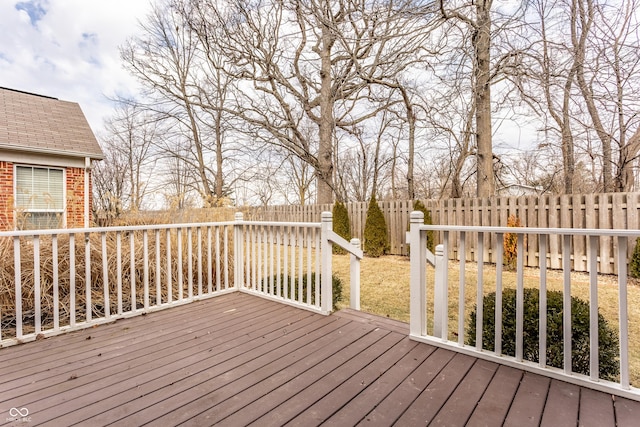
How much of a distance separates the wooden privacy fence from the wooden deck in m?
3.68

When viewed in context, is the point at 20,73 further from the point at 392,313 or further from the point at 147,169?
the point at 392,313

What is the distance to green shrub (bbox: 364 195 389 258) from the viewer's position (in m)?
7.98

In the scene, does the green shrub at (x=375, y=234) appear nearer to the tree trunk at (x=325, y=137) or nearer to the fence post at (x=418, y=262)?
the tree trunk at (x=325, y=137)

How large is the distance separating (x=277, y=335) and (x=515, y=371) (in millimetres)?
1786

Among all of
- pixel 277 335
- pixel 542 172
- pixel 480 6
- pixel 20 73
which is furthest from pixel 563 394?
pixel 20 73

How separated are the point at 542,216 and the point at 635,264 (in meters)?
1.48

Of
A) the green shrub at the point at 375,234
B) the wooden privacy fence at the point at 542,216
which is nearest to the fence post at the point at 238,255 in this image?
the wooden privacy fence at the point at 542,216

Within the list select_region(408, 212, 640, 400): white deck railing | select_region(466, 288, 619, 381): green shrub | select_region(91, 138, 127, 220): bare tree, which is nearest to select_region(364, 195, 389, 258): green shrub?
select_region(408, 212, 640, 400): white deck railing

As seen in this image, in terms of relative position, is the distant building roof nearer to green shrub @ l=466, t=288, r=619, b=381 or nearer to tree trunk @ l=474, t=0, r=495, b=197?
tree trunk @ l=474, t=0, r=495, b=197

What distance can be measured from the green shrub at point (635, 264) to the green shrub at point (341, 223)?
18.2 ft

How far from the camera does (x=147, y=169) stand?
1540 cm

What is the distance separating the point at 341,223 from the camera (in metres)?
8.67

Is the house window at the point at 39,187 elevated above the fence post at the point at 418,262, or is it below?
above

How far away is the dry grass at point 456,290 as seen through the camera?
3557mm
